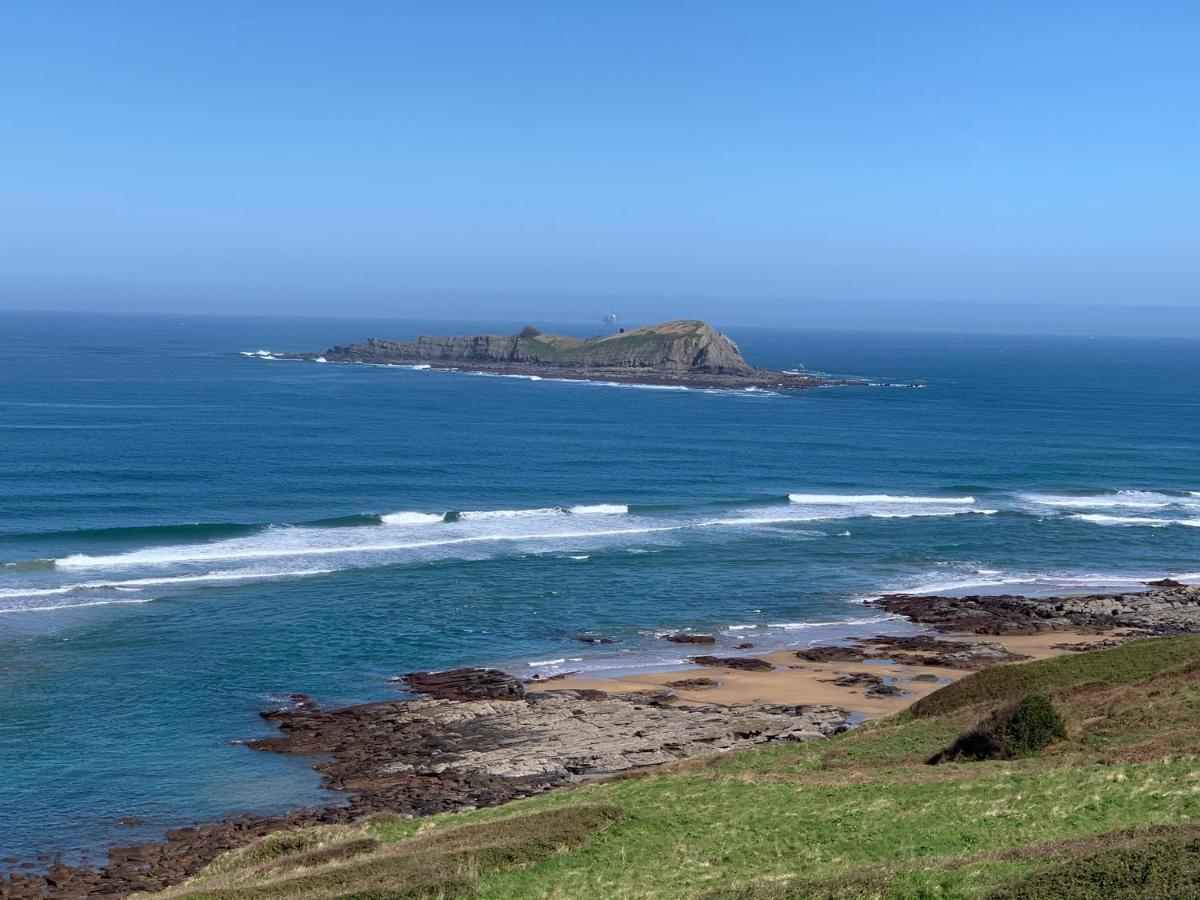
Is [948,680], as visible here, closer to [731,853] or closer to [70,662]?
[731,853]

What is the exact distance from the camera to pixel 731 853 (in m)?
19.2

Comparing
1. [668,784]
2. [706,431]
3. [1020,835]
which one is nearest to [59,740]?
[668,784]

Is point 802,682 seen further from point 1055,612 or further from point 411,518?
point 411,518

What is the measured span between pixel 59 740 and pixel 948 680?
28.6 m

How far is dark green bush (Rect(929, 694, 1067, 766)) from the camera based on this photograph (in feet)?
82.6

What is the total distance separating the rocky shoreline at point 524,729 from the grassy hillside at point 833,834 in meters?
3.99

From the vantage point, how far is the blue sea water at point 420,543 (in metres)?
35.3

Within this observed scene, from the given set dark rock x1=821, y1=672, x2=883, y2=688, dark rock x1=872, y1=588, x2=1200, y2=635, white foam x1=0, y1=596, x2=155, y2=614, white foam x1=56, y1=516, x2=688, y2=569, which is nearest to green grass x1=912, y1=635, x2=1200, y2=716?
dark rock x1=821, y1=672, x2=883, y2=688

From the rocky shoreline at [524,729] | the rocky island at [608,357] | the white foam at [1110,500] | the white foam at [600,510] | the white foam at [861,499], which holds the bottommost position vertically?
the rocky shoreline at [524,729]

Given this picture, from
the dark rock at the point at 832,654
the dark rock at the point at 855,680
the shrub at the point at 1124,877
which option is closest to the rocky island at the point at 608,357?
the dark rock at the point at 832,654

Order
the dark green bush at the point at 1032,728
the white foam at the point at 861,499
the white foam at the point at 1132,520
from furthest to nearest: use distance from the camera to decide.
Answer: the white foam at the point at 861,499 → the white foam at the point at 1132,520 → the dark green bush at the point at 1032,728

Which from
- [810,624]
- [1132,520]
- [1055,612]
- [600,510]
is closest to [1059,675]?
[810,624]

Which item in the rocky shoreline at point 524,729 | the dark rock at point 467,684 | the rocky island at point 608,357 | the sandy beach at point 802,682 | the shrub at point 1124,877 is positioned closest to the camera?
the shrub at point 1124,877

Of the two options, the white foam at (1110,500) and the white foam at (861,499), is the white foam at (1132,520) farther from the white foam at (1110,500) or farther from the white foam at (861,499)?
the white foam at (861,499)
